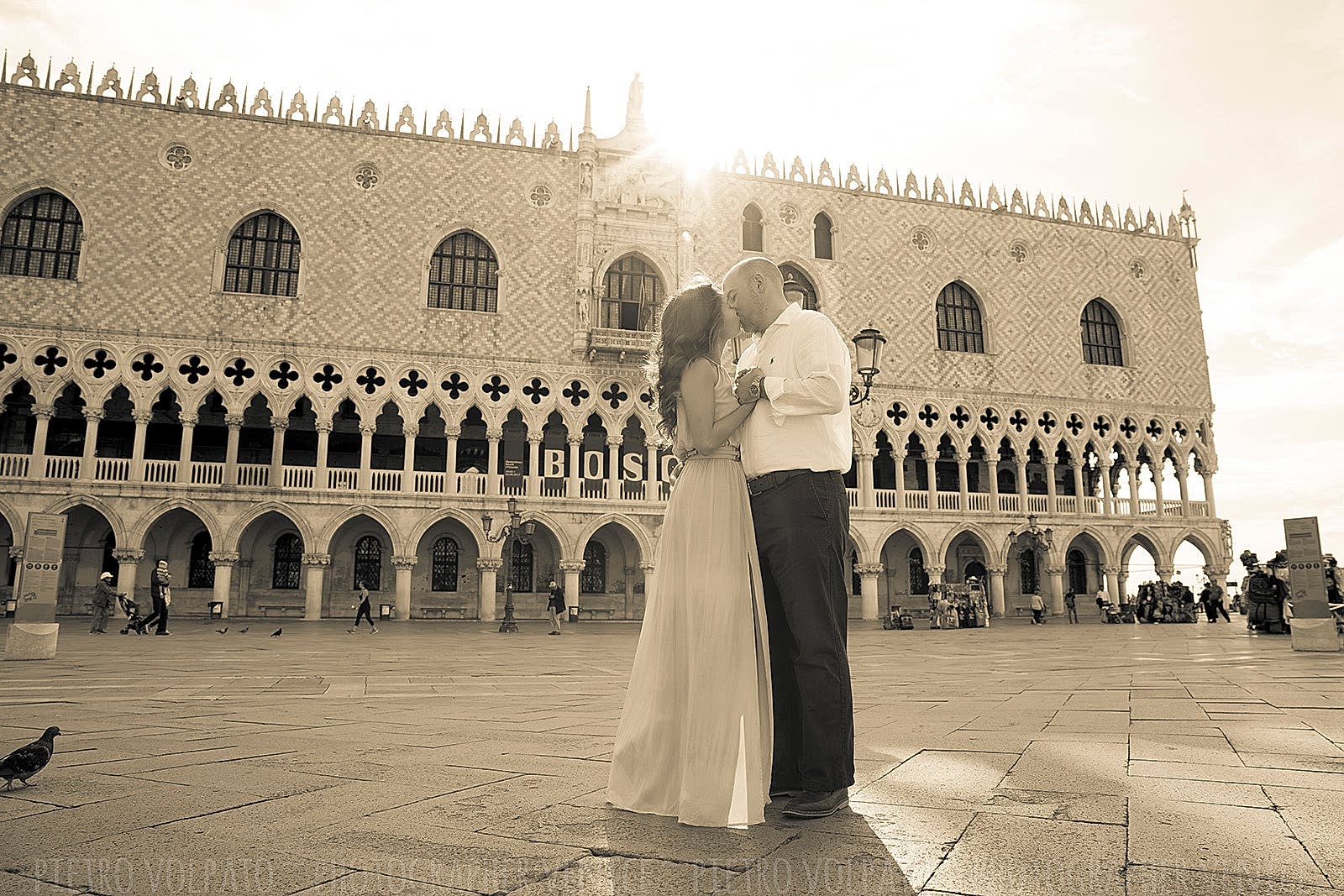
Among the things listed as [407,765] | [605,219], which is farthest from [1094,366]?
[407,765]

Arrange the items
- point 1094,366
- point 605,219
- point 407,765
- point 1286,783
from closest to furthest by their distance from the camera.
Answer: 1. point 1286,783
2. point 407,765
3. point 605,219
4. point 1094,366

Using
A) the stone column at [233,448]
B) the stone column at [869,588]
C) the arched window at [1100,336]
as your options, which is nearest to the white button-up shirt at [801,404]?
the stone column at [233,448]

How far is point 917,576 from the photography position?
28750mm

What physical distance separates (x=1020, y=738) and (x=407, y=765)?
274cm

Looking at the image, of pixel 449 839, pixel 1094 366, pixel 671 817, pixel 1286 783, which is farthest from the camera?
pixel 1094 366

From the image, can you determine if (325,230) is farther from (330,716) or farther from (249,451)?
(330,716)

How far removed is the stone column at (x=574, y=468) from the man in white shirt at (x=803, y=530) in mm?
21110

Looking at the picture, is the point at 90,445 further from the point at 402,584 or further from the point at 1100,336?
the point at 1100,336

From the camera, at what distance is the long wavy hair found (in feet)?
10.4

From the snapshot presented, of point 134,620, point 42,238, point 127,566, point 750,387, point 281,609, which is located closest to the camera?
point 750,387

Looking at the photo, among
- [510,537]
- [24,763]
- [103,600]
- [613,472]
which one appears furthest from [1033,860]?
[613,472]

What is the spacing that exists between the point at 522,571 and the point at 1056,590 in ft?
53.4

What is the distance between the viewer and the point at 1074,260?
29891 millimetres

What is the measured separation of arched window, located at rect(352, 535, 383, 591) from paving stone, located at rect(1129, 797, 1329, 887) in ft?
79.3
